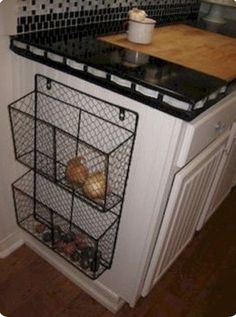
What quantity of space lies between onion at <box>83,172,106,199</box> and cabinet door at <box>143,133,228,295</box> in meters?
0.21

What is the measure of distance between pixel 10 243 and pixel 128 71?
0.97 metres

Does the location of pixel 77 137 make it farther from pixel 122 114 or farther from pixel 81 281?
pixel 81 281

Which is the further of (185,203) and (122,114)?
(185,203)

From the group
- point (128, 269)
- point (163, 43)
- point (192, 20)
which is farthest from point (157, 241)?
point (192, 20)

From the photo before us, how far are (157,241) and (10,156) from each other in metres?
0.64

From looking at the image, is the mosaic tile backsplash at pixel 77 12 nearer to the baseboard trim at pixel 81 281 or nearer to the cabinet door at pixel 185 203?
the cabinet door at pixel 185 203

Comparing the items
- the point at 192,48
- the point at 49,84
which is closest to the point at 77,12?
the point at 49,84

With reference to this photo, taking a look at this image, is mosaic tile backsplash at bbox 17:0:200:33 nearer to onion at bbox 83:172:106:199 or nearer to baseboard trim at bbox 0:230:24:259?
onion at bbox 83:172:106:199

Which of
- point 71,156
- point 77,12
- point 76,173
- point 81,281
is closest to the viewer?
point 76,173

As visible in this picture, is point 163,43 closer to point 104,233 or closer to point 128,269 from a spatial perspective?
point 104,233

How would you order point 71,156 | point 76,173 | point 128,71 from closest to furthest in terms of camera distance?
1. point 128,71
2. point 76,173
3. point 71,156

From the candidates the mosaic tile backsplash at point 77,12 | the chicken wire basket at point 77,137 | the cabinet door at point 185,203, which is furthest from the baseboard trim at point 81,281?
the mosaic tile backsplash at point 77,12

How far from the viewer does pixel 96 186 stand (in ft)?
3.37

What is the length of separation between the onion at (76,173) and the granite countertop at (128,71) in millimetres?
276
